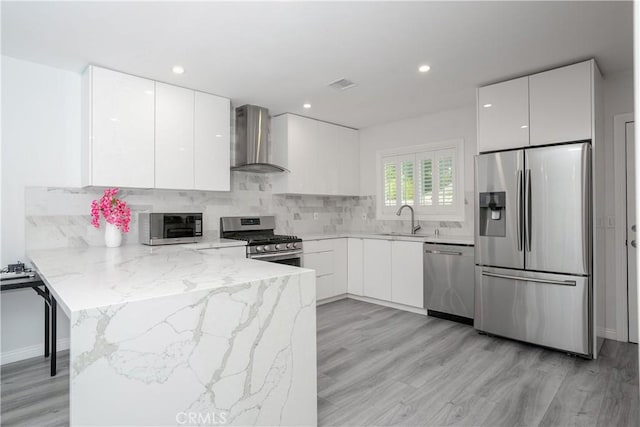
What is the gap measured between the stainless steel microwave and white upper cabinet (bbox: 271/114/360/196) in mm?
1307

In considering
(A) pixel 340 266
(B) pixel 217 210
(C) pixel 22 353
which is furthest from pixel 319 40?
(C) pixel 22 353

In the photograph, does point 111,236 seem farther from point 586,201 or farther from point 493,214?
point 586,201

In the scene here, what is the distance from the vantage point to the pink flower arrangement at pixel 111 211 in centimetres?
312

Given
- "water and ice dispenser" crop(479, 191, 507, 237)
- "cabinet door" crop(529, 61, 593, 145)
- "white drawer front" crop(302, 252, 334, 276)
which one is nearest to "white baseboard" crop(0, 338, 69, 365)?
"white drawer front" crop(302, 252, 334, 276)

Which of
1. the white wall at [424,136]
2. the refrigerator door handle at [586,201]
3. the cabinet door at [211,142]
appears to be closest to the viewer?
the refrigerator door handle at [586,201]

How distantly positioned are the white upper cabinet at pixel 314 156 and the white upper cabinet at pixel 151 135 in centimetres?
85

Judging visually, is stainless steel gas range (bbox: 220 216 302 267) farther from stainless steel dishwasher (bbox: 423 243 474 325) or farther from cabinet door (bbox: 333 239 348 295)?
stainless steel dishwasher (bbox: 423 243 474 325)

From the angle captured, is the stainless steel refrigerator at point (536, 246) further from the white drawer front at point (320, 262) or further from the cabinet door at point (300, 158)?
the cabinet door at point (300, 158)

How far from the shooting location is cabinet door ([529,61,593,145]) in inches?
114

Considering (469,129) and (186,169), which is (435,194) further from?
(186,169)

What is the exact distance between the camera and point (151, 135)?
3281 mm

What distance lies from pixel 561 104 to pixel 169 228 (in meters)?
3.60

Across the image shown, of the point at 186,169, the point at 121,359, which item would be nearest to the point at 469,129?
the point at 186,169

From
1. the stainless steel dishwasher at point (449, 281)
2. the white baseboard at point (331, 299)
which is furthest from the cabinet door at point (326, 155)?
the stainless steel dishwasher at point (449, 281)
